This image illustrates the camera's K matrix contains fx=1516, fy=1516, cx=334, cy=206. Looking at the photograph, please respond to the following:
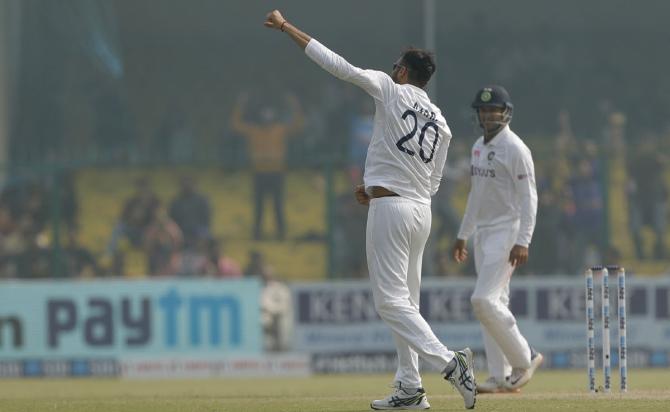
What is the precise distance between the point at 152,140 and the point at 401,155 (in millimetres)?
21984

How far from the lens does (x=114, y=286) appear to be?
63.2 ft

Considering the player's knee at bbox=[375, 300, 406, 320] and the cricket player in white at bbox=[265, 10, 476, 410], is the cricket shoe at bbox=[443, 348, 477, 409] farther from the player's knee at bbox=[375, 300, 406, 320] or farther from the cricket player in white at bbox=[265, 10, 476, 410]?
the player's knee at bbox=[375, 300, 406, 320]

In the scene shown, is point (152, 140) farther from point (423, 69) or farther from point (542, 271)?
point (423, 69)

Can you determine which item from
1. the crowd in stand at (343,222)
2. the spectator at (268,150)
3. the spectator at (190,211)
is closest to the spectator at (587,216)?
the crowd in stand at (343,222)

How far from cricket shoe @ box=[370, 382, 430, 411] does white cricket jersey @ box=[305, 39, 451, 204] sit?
1265 mm

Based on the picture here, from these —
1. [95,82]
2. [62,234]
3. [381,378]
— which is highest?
[95,82]

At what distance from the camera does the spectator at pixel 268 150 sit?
22.5 m


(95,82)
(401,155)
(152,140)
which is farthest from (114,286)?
(95,82)

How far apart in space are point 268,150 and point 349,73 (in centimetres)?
1666

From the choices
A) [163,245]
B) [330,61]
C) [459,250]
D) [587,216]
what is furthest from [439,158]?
[163,245]

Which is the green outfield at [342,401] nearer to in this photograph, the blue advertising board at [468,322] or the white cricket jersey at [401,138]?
the white cricket jersey at [401,138]

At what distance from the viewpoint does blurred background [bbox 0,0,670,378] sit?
21.5m

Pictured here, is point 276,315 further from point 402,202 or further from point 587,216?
point 402,202

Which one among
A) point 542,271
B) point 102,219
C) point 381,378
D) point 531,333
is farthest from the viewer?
point 102,219
